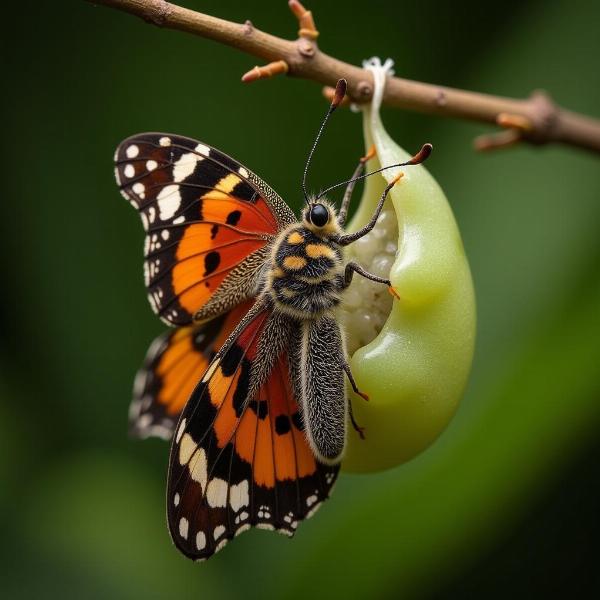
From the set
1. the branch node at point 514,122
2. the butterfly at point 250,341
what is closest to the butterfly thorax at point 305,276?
the butterfly at point 250,341

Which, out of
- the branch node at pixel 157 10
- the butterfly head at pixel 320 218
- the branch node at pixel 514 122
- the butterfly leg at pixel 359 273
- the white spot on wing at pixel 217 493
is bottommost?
the white spot on wing at pixel 217 493

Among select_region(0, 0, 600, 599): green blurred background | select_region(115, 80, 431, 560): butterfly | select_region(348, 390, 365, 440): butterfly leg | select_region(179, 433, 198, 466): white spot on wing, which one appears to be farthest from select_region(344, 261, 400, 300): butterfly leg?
select_region(0, 0, 600, 599): green blurred background

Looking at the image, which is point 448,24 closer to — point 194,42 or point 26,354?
point 194,42

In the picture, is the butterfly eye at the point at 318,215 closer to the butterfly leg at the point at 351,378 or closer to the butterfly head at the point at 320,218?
the butterfly head at the point at 320,218

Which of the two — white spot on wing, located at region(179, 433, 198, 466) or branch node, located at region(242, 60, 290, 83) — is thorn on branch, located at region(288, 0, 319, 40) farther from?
white spot on wing, located at region(179, 433, 198, 466)

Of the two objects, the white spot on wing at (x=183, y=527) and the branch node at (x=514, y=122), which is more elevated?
the branch node at (x=514, y=122)

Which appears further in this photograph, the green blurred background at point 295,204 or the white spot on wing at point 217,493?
the green blurred background at point 295,204

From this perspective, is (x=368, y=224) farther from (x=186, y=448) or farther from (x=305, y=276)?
(x=186, y=448)
